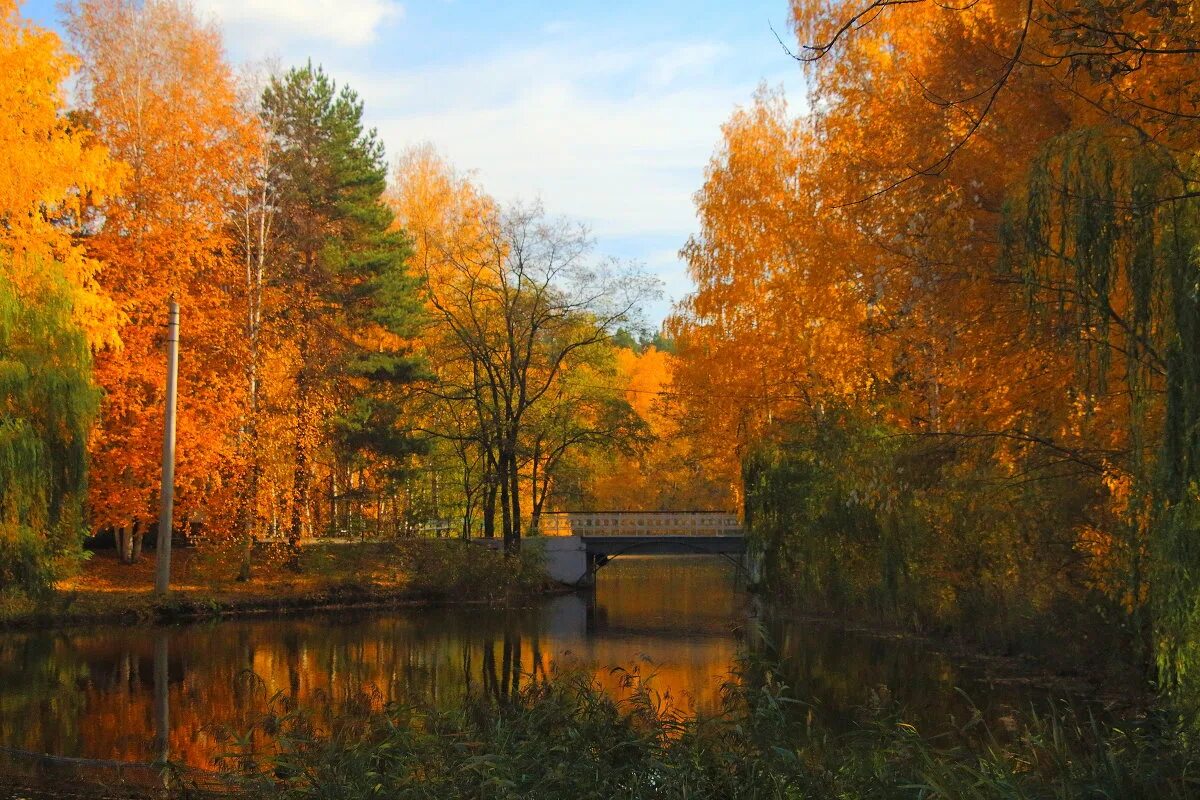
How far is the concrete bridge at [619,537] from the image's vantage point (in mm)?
31500

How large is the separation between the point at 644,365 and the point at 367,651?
3707 centimetres

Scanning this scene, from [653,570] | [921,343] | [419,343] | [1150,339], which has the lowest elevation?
[653,570]

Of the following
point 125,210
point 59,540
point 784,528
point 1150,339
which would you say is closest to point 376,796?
point 1150,339

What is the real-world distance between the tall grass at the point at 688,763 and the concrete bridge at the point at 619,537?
23002 millimetres

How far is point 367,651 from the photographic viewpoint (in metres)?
18.0

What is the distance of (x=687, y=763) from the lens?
6.39 meters

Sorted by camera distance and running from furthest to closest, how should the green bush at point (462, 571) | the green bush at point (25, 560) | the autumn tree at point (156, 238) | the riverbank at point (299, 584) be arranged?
the green bush at point (462, 571)
the autumn tree at point (156, 238)
the riverbank at point (299, 584)
the green bush at point (25, 560)

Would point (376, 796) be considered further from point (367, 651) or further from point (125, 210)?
point (125, 210)

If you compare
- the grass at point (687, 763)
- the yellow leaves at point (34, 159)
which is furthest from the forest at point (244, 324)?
the grass at point (687, 763)

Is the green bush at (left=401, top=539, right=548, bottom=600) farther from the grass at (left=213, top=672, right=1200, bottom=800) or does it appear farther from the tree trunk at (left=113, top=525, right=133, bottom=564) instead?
the grass at (left=213, top=672, right=1200, bottom=800)

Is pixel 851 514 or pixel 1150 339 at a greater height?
pixel 1150 339

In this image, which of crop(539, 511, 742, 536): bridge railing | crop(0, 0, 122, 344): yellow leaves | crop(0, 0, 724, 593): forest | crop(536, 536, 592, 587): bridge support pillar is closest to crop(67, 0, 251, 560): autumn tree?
crop(0, 0, 724, 593): forest

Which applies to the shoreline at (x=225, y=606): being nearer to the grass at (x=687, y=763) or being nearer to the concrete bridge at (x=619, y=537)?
the concrete bridge at (x=619, y=537)

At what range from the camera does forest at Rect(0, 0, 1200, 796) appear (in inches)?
286
